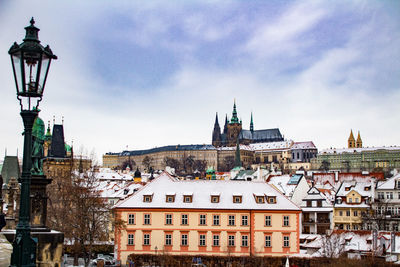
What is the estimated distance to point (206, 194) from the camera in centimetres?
4400

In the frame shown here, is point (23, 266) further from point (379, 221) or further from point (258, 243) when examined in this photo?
point (379, 221)

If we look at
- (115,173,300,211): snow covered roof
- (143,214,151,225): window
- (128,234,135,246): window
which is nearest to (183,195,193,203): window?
(115,173,300,211): snow covered roof

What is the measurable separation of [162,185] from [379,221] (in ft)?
82.0

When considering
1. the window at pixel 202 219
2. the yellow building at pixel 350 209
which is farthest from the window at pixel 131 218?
the yellow building at pixel 350 209

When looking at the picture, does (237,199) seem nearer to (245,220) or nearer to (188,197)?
(245,220)

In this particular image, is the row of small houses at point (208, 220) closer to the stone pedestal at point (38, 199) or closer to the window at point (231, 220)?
the window at point (231, 220)

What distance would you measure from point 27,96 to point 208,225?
121 feet

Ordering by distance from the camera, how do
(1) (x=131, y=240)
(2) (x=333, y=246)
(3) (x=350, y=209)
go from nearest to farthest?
(2) (x=333, y=246) < (1) (x=131, y=240) < (3) (x=350, y=209)

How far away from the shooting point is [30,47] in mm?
6418

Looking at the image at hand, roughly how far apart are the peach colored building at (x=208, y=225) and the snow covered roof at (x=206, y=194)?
0.09m

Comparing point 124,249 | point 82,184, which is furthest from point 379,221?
point 82,184

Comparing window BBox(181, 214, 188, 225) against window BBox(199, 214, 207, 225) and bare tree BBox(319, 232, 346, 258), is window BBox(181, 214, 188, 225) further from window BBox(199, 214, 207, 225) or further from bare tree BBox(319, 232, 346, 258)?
bare tree BBox(319, 232, 346, 258)

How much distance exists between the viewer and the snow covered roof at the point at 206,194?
42.5m

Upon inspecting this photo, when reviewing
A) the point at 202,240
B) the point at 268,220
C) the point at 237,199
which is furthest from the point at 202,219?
the point at 268,220
